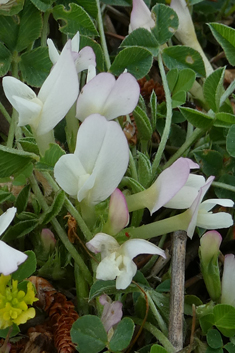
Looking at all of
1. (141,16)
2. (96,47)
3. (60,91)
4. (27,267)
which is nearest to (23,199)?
(27,267)

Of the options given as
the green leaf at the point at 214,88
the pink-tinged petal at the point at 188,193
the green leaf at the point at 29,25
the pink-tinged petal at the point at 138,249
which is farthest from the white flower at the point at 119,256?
the green leaf at the point at 29,25

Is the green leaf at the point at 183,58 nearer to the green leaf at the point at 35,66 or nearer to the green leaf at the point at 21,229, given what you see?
the green leaf at the point at 35,66

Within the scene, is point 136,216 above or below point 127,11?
below

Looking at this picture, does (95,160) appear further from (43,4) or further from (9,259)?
(43,4)

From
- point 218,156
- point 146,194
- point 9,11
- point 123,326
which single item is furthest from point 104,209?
point 9,11

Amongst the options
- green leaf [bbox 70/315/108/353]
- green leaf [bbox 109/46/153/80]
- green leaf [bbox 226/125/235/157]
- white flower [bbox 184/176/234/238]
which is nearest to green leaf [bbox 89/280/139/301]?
green leaf [bbox 70/315/108/353]

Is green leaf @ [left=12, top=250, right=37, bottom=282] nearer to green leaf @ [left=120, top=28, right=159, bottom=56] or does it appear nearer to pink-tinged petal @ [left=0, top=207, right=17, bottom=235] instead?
pink-tinged petal @ [left=0, top=207, right=17, bottom=235]

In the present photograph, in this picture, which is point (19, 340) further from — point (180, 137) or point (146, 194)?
point (180, 137)
